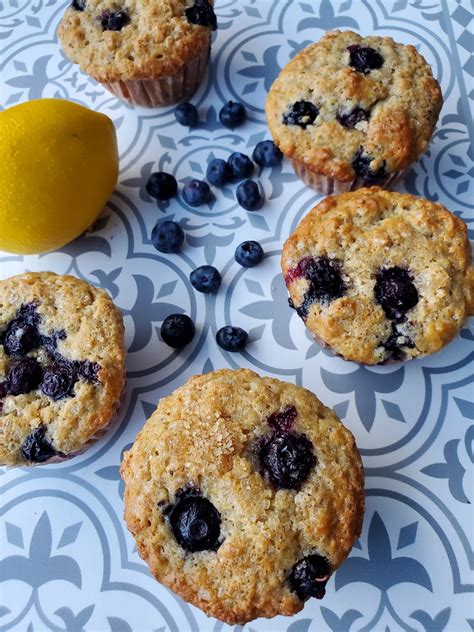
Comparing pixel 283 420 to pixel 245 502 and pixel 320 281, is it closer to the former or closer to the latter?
pixel 245 502

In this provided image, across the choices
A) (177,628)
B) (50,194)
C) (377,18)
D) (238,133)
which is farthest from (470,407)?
(377,18)

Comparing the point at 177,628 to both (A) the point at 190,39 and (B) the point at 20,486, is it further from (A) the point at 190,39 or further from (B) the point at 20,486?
(A) the point at 190,39

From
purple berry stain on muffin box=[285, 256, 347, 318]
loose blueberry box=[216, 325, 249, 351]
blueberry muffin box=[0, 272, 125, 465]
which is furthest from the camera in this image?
loose blueberry box=[216, 325, 249, 351]

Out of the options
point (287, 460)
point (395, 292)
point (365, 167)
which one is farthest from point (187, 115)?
point (287, 460)

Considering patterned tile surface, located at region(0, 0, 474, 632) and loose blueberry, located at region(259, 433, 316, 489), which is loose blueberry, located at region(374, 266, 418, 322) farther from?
loose blueberry, located at region(259, 433, 316, 489)

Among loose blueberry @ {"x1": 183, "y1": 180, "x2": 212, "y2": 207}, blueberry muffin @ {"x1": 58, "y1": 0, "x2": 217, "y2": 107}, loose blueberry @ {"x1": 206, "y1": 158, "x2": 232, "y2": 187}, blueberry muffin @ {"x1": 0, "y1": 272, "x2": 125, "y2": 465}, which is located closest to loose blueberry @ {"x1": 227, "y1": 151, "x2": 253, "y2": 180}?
loose blueberry @ {"x1": 206, "y1": 158, "x2": 232, "y2": 187}
